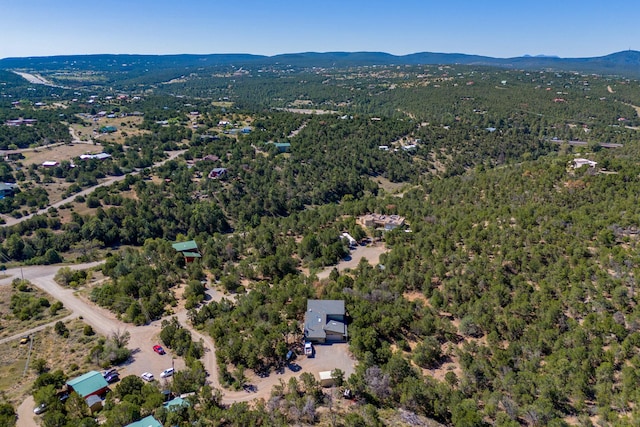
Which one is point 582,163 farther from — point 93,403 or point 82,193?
point 82,193

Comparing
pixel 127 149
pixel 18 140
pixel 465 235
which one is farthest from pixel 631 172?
pixel 18 140

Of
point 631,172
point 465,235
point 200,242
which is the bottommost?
point 200,242

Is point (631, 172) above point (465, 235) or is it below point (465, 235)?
above

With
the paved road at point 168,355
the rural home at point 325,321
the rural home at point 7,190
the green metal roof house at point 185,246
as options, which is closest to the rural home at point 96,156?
the rural home at point 7,190

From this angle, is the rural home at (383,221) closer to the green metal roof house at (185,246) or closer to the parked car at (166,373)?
the green metal roof house at (185,246)

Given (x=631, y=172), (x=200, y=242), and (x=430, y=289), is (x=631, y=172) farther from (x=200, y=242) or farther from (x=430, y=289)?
(x=200, y=242)

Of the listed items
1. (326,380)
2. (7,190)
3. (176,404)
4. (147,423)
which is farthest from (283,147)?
(147,423)
